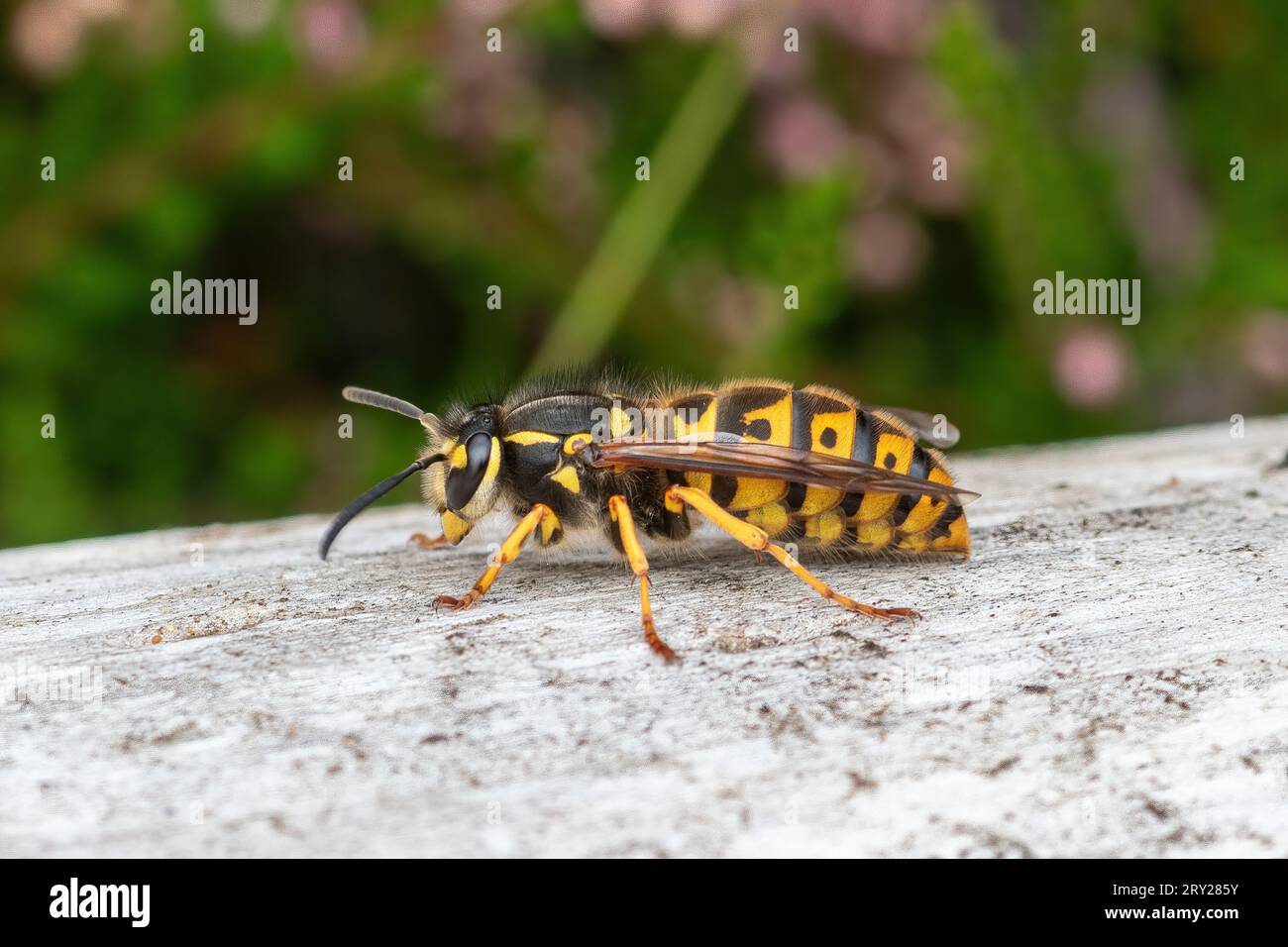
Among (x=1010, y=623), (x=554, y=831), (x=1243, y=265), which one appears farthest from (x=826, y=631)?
(x=1243, y=265)

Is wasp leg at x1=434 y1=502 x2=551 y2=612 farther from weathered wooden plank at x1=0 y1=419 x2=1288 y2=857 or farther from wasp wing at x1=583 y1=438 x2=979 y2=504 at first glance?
wasp wing at x1=583 y1=438 x2=979 y2=504

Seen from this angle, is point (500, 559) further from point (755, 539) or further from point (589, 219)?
point (589, 219)

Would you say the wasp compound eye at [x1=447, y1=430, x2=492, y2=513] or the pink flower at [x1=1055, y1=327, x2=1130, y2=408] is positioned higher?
the pink flower at [x1=1055, y1=327, x2=1130, y2=408]

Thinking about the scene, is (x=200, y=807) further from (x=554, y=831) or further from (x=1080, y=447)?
(x=1080, y=447)

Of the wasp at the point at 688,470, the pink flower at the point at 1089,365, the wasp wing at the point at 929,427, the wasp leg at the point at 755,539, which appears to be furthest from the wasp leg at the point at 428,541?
the pink flower at the point at 1089,365

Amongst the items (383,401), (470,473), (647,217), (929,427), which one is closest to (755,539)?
(470,473)

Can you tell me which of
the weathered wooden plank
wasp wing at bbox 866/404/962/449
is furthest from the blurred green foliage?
the weathered wooden plank
